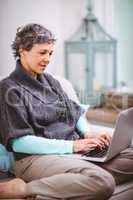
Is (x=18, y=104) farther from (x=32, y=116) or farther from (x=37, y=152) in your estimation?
(x=37, y=152)

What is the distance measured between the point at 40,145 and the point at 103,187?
A: 13.4 inches

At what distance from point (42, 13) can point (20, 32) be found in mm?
1509

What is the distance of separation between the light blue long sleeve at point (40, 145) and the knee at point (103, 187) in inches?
9.3

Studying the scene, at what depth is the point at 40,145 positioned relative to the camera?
1.58 metres

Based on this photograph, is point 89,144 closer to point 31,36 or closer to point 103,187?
point 103,187

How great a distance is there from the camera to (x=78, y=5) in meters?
3.34

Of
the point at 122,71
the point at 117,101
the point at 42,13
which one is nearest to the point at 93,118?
the point at 117,101

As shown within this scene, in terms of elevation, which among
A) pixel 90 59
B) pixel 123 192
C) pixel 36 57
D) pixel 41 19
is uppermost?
pixel 41 19

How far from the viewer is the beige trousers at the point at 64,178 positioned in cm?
143

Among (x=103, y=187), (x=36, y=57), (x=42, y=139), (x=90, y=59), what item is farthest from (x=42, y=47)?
(x=90, y=59)

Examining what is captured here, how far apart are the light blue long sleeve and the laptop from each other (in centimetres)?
6

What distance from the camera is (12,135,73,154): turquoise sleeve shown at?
1569mm

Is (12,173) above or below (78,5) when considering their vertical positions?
below

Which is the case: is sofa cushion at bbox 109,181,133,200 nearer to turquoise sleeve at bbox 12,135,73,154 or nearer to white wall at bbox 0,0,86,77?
turquoise sleeve at bbox 12,135,73,154
